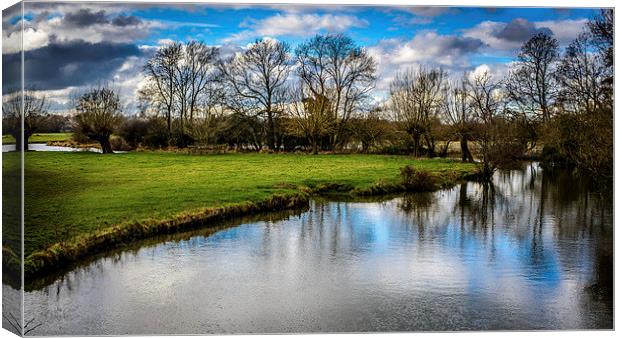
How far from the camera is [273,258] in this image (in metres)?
9.07

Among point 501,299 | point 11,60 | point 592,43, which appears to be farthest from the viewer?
point 592,43

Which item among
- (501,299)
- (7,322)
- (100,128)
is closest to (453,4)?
(501,299)

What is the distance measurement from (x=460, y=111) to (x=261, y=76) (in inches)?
119

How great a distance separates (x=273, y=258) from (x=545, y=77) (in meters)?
4.50

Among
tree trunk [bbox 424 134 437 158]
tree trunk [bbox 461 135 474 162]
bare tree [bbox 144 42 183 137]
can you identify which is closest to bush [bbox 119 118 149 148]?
bare tree [bbox 144 42 183 137]

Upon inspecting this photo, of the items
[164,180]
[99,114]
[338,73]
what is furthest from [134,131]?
[338,73]

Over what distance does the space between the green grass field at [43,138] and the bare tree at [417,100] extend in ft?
14.8

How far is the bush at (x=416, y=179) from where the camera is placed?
1045 centimetres

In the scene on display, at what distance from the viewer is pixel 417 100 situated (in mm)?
9688

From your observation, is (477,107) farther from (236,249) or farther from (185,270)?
(185,270)

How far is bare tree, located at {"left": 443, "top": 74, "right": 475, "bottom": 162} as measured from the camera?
9.69m

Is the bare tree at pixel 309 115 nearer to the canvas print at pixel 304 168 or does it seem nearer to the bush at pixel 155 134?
the canvas print at pixel 304 168

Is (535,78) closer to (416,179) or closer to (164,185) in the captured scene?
(416,179)

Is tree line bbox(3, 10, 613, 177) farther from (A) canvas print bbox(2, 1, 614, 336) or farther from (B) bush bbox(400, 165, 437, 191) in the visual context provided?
(B) bush bbox(400, 165, 437, 191)
